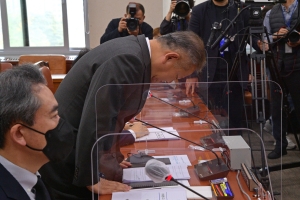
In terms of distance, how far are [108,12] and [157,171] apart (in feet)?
15.5

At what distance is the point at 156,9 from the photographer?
5625 mm

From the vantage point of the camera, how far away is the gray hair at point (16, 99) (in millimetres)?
977

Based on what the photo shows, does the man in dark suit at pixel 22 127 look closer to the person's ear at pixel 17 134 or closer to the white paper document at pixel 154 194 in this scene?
the person's ear at pixel 17 134

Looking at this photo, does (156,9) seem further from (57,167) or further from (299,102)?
(57,167)

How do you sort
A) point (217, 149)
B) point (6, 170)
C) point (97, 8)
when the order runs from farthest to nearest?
1. point (97, 8)
2. point (217, 149)
3. point (6, 170)

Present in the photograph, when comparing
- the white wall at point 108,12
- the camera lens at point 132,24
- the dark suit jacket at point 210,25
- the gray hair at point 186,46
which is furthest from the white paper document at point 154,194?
the white wall at point 108,12

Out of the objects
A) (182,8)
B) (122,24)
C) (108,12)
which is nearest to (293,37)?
(182,8)

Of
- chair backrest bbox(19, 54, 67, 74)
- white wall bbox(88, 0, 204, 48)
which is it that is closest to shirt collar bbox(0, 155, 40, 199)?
chair backrest bbox(19, 54, 67, 74)

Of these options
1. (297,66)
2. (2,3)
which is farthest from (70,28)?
(297,66)

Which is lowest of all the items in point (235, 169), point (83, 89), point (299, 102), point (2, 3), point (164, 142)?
point (299, 102)

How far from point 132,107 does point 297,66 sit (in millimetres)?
2112

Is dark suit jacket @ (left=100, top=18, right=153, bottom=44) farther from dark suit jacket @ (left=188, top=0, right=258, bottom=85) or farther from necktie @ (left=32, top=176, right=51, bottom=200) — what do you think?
necktie @ (left=32, top=176, right=51, bottom=200)

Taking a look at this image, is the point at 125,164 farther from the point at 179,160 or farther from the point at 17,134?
the point at 17,134

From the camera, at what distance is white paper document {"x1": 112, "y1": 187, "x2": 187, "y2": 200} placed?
117cm
